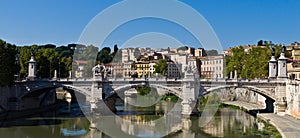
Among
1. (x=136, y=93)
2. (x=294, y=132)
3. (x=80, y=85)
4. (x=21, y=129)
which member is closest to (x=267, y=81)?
(x=294, y=132)

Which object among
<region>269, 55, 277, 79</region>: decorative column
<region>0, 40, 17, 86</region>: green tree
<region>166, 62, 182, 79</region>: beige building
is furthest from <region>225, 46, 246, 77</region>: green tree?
<region>0, 40, 17, 86</region>: green tree

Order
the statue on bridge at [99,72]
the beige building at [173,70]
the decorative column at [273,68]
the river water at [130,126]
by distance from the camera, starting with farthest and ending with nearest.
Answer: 1. the beige building at [173,70]
2. the decorative column at [273,68]
3. the statue on bridge at [99,72]
4. the river water at [130,126]

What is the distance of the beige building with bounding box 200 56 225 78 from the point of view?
62.3m

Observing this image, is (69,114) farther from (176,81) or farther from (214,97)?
(214,97)

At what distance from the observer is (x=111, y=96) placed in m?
34.0

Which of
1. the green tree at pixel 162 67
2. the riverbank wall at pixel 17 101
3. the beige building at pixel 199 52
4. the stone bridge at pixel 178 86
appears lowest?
the riverbank wall at pixel 17 101

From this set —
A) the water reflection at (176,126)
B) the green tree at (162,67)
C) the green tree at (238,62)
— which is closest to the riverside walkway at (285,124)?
the water reflection at (176,126)

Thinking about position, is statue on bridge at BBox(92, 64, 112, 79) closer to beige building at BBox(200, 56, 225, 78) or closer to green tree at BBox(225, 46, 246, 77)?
green tree at BBox(225, 46, 246, 77)

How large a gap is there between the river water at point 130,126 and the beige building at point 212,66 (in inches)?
1092

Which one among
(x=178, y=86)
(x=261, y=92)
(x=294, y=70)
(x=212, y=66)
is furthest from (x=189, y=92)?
(x=212, y=66)

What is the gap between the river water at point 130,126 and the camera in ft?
81.0

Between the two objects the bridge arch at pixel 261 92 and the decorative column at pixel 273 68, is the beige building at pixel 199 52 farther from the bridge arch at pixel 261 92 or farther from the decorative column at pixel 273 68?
the decorative column at pixel 273 68

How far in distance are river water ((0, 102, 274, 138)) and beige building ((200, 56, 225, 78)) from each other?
27.7 meters

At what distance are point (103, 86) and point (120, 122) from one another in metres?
4.28
